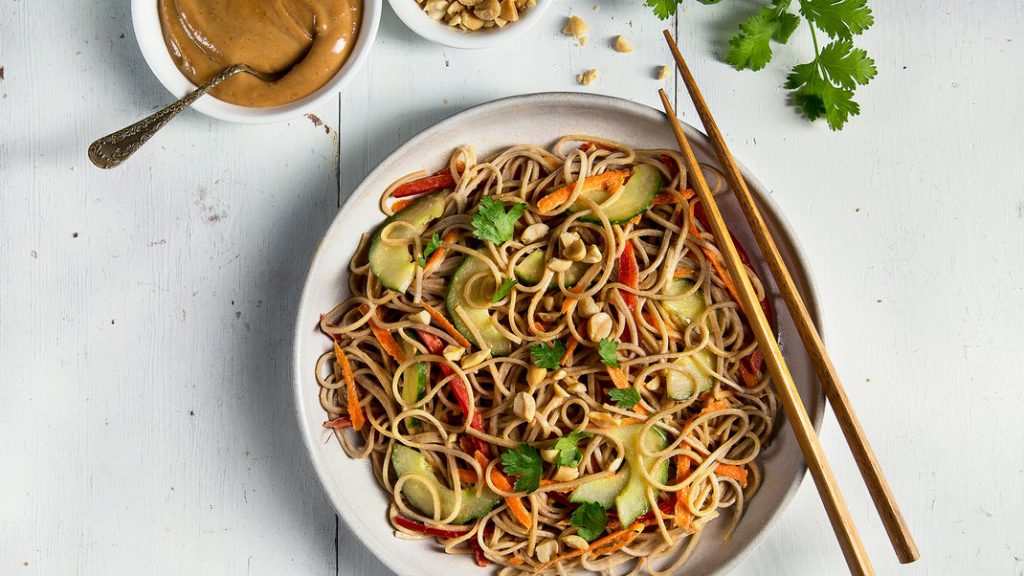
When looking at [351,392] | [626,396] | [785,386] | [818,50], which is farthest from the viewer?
[818,50]

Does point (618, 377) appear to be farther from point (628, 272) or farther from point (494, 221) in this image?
point (494, 221)

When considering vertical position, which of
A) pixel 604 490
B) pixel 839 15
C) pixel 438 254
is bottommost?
pixel 604 490

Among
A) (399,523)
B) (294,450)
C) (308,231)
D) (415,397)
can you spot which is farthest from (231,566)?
(308,231)

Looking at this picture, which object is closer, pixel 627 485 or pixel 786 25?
pixel 627 485

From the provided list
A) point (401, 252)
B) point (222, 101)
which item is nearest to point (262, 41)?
point (222, 101)

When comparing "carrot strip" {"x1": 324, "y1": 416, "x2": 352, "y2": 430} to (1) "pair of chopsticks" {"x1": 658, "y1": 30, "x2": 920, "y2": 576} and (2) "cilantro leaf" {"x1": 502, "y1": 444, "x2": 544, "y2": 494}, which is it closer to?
(2) "cilantro leaf" {"x1": 502, "y1": 444, "x2": 544, "y2": 494}

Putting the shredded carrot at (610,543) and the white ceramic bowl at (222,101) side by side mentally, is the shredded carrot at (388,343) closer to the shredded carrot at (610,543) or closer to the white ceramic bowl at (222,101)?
the white ceramic bowl at (222,101)

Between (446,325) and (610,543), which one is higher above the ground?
(446,325)

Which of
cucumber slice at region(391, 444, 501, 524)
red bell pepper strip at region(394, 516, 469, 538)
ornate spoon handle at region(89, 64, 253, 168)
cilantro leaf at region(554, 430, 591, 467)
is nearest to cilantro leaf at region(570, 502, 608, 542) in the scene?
cilantro leaf at region(554, 430, 591, 467)

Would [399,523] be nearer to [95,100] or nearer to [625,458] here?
[625,458]
